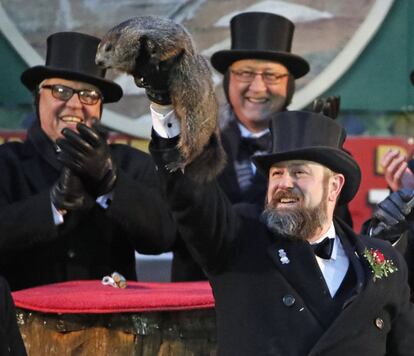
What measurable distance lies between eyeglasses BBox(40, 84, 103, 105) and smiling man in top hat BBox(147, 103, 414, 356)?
4.50 ft

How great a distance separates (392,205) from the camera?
628 cm

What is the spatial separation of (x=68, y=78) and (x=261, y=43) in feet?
3.40

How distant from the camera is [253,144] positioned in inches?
283

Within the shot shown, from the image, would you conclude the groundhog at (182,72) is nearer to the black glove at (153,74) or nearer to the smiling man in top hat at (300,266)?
the black glove at (153,74)

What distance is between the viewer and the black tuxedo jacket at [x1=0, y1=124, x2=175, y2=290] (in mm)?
6449

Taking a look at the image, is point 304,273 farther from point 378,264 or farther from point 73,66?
point 73,66

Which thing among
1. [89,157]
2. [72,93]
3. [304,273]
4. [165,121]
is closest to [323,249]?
[304,273]

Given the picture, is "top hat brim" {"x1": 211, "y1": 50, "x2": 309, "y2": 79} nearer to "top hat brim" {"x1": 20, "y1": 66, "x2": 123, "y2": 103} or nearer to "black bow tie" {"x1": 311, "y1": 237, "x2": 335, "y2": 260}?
"top hat brim" {"x1": 20, "y1": 66, "x2": 123, "y2": 103}

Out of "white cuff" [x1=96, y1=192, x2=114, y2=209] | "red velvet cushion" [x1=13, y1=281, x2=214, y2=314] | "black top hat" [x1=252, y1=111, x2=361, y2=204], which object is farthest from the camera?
"white cuff" [x1=96, y1=192, x2=114, y2=209]

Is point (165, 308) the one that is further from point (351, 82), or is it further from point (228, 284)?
point (351, 82)

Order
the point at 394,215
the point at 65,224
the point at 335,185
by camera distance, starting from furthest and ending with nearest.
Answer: the point at 65,224
the point at 394,215
the point at 335,185

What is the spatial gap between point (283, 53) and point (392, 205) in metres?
1.38

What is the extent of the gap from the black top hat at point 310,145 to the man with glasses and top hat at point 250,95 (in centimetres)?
116

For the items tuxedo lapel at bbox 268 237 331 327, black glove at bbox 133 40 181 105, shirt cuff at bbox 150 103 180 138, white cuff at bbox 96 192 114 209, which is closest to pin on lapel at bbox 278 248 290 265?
tuxedo lapel at bbox 268 237 331 327
